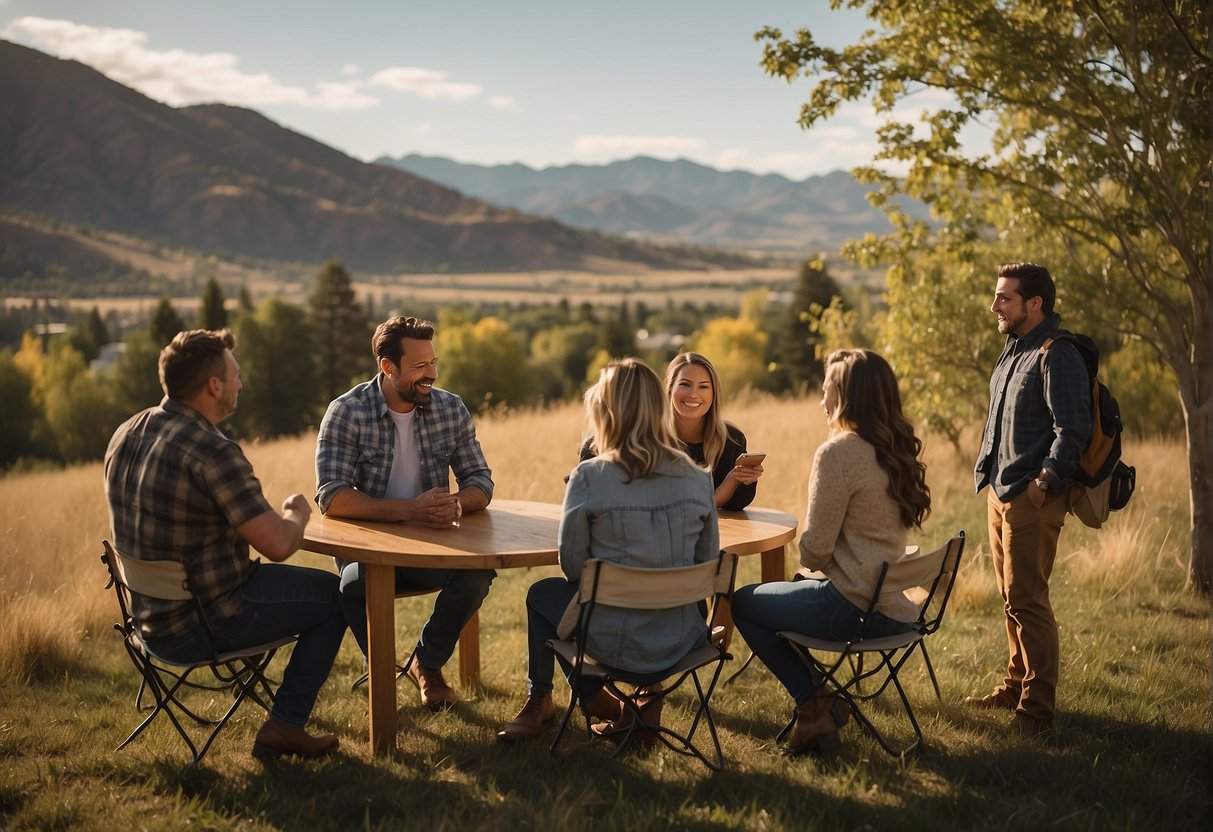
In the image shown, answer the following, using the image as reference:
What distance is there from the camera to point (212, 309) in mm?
62312

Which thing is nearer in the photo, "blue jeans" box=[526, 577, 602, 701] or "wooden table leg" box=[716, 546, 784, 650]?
"blue jeans" box=[526, 577, 602, 701]

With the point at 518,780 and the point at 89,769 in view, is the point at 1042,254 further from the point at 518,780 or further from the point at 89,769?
the point at 89,769

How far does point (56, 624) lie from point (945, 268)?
973 cm

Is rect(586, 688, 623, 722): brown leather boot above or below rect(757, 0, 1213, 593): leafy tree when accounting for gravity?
below

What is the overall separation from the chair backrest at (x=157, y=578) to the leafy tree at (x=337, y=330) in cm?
6003

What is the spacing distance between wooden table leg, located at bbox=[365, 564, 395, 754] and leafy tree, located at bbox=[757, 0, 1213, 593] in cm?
477

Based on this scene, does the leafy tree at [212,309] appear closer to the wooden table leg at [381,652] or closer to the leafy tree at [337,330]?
the leafy tree at [337,330]

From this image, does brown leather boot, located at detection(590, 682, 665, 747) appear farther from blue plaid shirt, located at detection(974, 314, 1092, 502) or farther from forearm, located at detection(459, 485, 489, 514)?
blue plaid shirt, located at detection(974, 314, 1092, 502)

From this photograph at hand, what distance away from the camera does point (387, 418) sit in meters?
4.83

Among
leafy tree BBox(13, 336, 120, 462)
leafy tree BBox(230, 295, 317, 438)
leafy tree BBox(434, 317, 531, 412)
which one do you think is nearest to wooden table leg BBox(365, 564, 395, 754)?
leafy tree BBox(230, 295, 317, 438)

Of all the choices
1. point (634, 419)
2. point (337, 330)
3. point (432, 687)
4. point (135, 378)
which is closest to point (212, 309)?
point (135, 378)

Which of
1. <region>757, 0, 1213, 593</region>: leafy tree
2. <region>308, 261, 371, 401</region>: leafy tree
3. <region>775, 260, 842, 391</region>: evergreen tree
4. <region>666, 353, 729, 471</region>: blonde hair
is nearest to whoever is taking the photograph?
<region>666, 353, 729, 471</region>: blonde hair

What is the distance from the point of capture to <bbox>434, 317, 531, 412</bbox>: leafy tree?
63031 millimetres

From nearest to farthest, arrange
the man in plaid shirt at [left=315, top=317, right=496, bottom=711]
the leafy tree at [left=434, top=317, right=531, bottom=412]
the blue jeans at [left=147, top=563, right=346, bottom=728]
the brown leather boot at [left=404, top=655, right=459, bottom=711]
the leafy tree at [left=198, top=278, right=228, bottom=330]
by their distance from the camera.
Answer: the blue jeans at [left=147, top=563, right=346, bottom=728]
the man in plaid shirt at [left=315, top=317, right=496, bottom=711]
the brown leather boot at [left=404, top=655, right=459, bottom=711]
the leafy tree at [left=198, top=278, right=228, bottom=330]
the leafy tree at [left=434, top=317, right=531, bottom=412]
